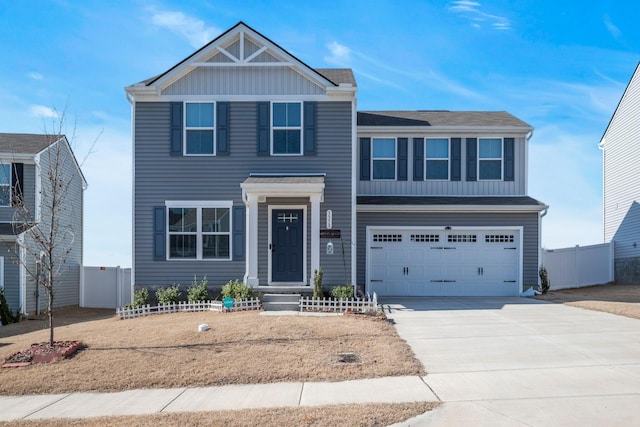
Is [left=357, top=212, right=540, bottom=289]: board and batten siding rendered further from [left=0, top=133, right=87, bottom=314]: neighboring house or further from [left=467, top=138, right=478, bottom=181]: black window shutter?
[left=0, top=133, right=87, bottom=314]: neighboring house

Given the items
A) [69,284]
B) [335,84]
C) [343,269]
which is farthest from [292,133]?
[69,284]

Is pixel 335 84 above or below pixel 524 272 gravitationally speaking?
above

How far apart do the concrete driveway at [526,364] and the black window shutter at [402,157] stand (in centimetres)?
604

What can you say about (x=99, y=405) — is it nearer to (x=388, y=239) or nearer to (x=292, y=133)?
(x=292, y=133)

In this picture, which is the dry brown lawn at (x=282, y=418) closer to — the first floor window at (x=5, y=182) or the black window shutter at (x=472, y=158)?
the black window shutter at (x=472, y=158)

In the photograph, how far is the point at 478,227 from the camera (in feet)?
59.0

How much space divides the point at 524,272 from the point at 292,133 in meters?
8.87

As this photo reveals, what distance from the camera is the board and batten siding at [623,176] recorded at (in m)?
22.6

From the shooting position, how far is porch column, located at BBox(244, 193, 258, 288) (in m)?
15.0

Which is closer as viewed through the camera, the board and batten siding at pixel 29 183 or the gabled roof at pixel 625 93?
the board and batten siding at pixel 29 183

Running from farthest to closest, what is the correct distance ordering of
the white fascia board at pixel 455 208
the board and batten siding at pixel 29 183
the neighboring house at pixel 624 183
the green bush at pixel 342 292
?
the neighboring house at pixel 624 183 < the board and batten siding at pixel 29 183 < the white fascia board at pixel 455 208 < the green bush at pixel 342 292

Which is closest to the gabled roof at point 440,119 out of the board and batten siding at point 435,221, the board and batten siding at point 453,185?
the board and batten siding at point 453,185

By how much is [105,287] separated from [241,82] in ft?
38.0

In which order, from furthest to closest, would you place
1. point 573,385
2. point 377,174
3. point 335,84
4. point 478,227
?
1. point 377,174
2. point 478,227
3. point 335,84
4. point 573,385
